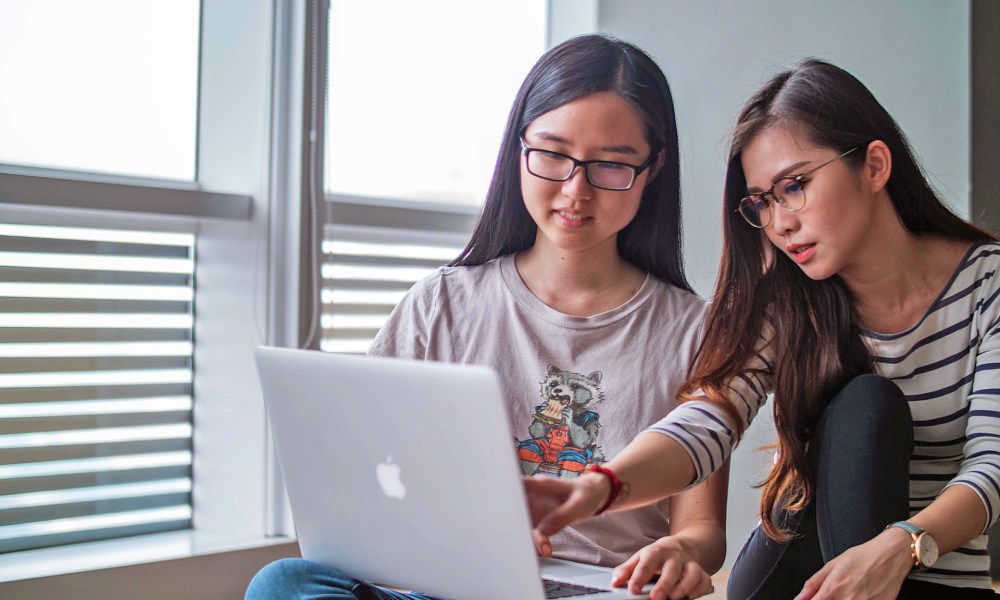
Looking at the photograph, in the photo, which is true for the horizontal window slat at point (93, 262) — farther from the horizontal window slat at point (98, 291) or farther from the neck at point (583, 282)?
the neck at point (583, 282)

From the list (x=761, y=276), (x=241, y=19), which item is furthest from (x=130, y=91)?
(x=761, y=276)

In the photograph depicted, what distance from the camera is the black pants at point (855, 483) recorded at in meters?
1.08

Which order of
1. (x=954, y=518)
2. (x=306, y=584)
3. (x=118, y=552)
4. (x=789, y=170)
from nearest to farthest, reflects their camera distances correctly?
1. (x=306, y=584)
2. (x=954, y=518)
3. (x=789, y=170)
4. (x=118, y=552)

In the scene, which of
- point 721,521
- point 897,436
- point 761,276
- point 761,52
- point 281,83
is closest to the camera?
point 897,436

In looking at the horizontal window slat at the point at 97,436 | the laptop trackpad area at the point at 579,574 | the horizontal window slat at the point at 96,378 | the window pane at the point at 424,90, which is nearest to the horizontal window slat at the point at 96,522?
the horizontal window slat at the point at 97,436

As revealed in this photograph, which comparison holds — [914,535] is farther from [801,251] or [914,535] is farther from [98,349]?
[98,349]

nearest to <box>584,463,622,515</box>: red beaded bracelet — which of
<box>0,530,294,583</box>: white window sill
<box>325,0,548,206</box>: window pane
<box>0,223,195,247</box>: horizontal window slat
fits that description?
<box>0,530,294,583</box>: white window sill

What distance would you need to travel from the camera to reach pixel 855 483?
109 centimetres

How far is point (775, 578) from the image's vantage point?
1251mm

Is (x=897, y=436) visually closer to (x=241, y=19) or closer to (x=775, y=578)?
(x=775, y=578)

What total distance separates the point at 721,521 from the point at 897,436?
25 centimetres

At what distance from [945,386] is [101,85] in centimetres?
163

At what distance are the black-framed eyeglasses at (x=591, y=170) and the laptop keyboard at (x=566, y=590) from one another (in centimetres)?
55

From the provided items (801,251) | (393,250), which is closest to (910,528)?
(801,251)
